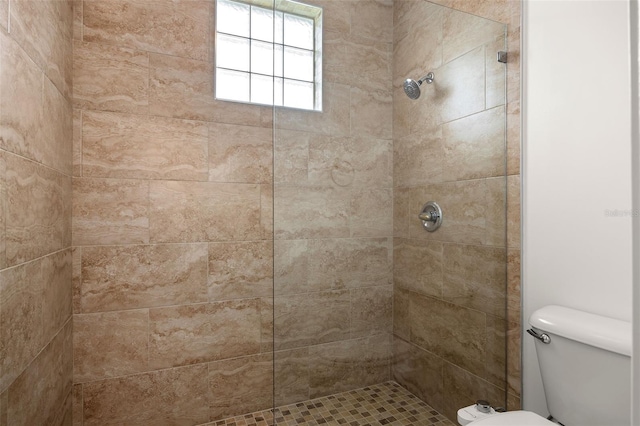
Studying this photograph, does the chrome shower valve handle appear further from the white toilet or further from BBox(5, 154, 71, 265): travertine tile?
BBox(5, 154, 71, 265): travertine tile

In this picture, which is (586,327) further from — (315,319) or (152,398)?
(152,398)

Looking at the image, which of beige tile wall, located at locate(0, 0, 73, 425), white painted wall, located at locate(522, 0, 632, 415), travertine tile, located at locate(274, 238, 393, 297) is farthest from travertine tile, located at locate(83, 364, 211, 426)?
white painted wall, located at locate(522, 0, 632, 415)

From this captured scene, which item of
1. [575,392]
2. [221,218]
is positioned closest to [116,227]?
[221,218]

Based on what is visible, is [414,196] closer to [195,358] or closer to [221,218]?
[221,218]

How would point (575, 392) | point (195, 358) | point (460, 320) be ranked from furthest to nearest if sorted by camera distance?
point (195, 358), point (460, 320), point (575, 392)

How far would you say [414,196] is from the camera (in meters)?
1.46

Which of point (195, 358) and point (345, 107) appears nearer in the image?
point (345, 107)

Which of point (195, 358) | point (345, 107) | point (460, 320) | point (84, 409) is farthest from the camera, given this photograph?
point (195, 358)

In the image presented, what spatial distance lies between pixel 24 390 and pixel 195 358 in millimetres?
828

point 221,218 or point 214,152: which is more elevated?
point 214,152

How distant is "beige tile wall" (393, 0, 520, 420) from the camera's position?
4.82 feet

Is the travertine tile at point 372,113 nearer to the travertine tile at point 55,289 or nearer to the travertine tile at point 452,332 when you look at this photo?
the travertine tile at point 452,332

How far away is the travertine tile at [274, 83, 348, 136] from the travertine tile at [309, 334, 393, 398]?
81cm

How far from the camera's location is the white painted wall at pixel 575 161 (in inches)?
47.3
